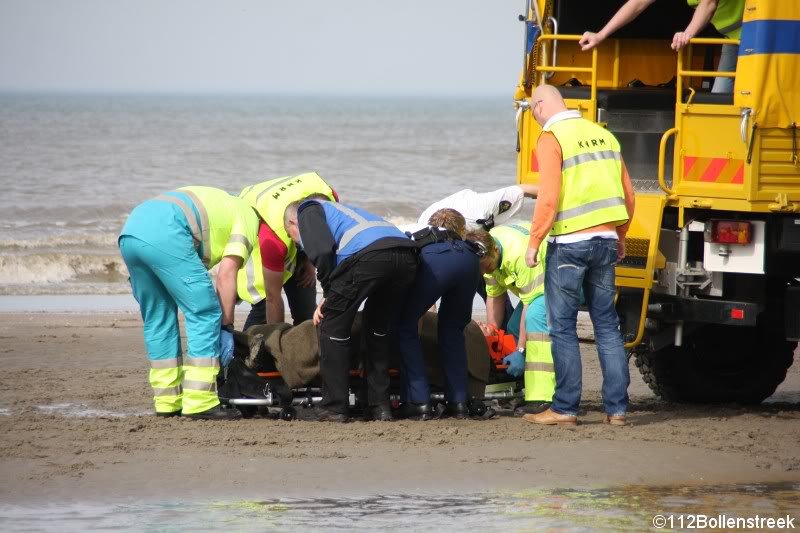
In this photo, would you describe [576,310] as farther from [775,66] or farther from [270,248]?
[270,248]

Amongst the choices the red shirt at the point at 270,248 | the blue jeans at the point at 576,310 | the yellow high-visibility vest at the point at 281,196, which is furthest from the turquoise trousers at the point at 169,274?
the blue jeans at the point at 576,310

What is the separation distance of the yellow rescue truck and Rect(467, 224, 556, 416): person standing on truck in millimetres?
480

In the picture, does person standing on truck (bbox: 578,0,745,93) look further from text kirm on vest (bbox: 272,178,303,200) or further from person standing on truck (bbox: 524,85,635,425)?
text kirm on vest (bbox: 272,178,303,200)

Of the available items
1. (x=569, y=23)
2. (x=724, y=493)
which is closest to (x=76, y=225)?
(x=569, y=23)

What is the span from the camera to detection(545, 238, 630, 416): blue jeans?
649 centimetres

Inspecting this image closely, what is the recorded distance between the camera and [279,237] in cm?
726

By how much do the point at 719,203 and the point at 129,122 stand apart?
76.3 metres

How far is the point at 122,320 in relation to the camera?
1147cm

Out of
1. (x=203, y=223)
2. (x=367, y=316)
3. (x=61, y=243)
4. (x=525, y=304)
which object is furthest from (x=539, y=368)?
(x=61, y=243)

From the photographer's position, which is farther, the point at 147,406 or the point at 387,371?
the point at 147,406

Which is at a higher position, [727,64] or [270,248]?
[727,64]

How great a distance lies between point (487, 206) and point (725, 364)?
1.87 meters

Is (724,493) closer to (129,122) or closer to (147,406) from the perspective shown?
(147,406)

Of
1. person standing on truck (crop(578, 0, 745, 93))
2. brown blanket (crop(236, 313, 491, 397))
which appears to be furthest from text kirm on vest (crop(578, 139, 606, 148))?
brown blanket (crop(236, 313, 491, 397))
